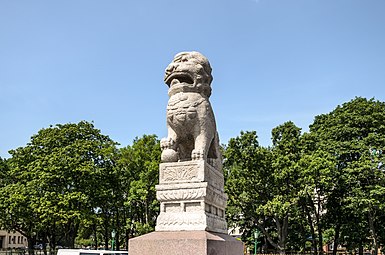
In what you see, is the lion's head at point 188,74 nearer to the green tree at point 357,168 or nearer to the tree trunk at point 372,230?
the green tree at point 357,168

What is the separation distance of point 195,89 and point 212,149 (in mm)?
1380

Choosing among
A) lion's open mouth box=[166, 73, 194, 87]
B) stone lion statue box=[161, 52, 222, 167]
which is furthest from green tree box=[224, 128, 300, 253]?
lion's open mouth box=[166, 73, 194, 87]

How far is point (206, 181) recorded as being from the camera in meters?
7.14

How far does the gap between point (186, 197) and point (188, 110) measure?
1.64 metres

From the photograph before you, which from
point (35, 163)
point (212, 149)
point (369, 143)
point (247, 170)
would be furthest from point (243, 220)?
point (212, 149)

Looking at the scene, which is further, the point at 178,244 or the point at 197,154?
the point at 197,154

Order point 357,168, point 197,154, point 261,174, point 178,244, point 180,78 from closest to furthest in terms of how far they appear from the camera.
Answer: point 178,244 → point 197,154 → point 180,78 → point 357,168 → point 261,174

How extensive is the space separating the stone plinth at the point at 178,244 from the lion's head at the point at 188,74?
2.75m

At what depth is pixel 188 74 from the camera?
7879 mm

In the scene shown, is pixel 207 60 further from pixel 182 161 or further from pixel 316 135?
pixel 316 135

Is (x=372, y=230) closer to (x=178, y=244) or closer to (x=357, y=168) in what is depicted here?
(x=357, y=168)

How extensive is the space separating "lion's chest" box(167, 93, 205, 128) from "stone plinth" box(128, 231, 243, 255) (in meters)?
2.06

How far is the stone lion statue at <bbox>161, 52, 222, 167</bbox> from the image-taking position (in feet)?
25.0

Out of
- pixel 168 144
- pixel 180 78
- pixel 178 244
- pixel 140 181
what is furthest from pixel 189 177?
pixel 140 181
